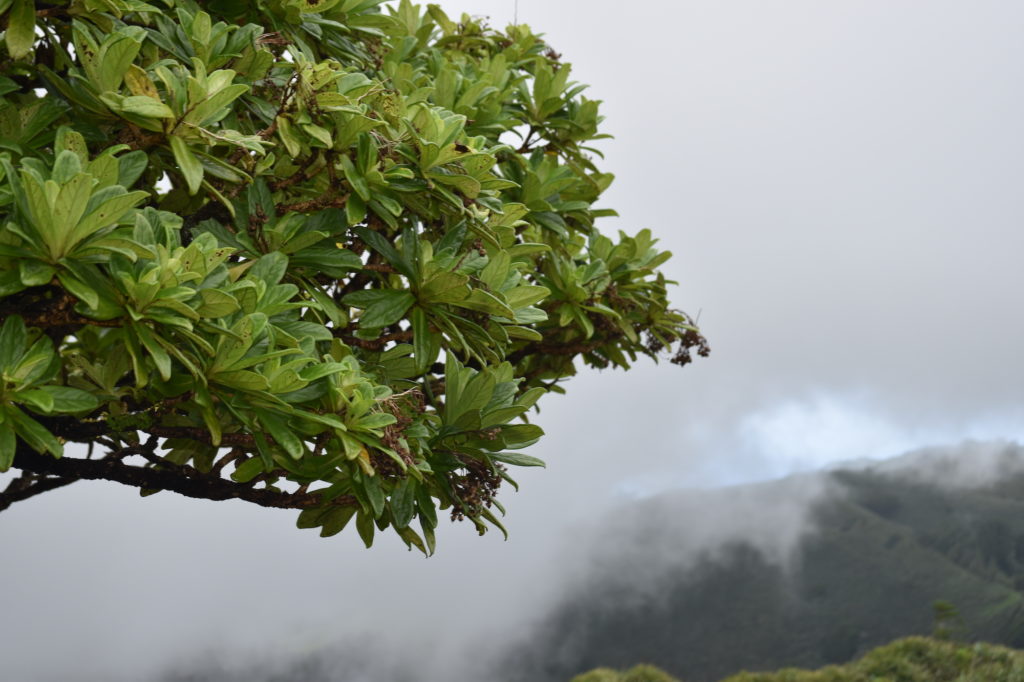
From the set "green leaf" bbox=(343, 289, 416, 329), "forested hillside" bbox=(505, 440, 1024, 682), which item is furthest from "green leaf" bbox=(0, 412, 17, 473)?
"forested hillside" bbox=(505, 440, 1024, 682)

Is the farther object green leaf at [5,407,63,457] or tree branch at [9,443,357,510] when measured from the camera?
tree branch at [9,443,357,510]

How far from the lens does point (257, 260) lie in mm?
2715

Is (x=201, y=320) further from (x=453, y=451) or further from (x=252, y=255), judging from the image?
(x=453, y=451)

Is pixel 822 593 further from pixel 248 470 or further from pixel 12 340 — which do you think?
pixel 12 340

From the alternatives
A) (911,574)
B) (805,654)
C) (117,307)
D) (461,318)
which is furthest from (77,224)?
(911,574)

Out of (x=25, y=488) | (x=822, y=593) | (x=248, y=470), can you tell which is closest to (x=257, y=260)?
(x=248, y=470)

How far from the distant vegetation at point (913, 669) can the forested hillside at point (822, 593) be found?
793 centimetres

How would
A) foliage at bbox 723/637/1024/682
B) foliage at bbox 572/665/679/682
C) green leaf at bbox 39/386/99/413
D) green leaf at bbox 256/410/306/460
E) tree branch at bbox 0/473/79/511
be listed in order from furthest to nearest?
foliage at bbox 572/665/679/682
foliage at bbox 723/637/1024/682
tree branch at bbox 0/473/79/511
green leaf at bbox 256/410/306/460
green leaf at bbox 39/386/99/413

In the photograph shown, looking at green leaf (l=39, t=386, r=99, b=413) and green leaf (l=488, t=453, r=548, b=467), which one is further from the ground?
green leaf (l=39, t=386, r=99, b=413)

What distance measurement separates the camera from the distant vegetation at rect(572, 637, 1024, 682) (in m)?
12.4

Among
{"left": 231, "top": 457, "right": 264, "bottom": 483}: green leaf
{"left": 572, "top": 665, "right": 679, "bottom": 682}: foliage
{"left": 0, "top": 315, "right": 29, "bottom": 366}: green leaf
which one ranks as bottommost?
{"left": 572, "top": 665, "right": 679, "bottom": 682}: foliage

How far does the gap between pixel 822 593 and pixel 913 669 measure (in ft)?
42.1

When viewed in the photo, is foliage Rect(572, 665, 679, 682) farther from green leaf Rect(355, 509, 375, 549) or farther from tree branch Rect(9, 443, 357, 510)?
tree branch Rect(9, 443, 357, 510)

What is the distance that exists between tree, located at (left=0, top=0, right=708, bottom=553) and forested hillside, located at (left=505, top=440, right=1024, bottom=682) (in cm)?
2012
